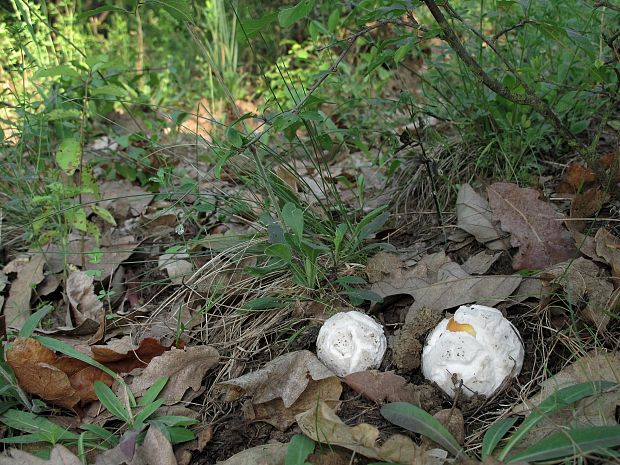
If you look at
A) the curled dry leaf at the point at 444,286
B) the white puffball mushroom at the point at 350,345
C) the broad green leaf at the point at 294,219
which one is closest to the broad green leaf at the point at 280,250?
the broad green leaf at the point at 294,219

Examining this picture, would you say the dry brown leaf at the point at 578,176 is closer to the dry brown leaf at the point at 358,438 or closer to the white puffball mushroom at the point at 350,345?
the white puffball mushroom at the point at 350,345

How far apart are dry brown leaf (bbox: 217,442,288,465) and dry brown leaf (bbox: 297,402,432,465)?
0.08 meters

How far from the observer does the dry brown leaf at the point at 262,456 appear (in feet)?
4.85

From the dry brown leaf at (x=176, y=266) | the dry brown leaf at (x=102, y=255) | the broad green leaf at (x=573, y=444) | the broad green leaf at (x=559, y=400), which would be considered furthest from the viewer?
the dry brown leaf at (x=102, y=255)

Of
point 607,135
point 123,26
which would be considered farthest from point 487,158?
point 123,26

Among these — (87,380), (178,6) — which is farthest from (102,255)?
(178,6)

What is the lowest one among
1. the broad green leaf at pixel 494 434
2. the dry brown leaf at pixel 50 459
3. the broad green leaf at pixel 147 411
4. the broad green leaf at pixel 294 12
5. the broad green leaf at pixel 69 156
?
the broad green leaf at pixel 494 434

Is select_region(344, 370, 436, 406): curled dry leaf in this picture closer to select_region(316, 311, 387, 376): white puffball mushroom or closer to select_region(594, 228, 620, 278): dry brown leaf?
select_region(316, 311, 387, 376): white puffball mushroom

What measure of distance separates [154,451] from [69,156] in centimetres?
127

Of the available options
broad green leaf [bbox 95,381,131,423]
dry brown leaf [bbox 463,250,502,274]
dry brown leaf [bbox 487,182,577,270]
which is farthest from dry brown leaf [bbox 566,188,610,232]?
broad green leaf [bbox 95,381,131,423]

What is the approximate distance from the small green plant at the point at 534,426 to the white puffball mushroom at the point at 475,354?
0.37 ft

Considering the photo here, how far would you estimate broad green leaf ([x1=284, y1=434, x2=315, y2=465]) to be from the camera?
1.41 meters

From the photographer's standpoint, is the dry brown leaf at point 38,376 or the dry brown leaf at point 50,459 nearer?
the dry brown leaf at point 50,459

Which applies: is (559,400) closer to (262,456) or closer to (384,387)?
(384,387)
